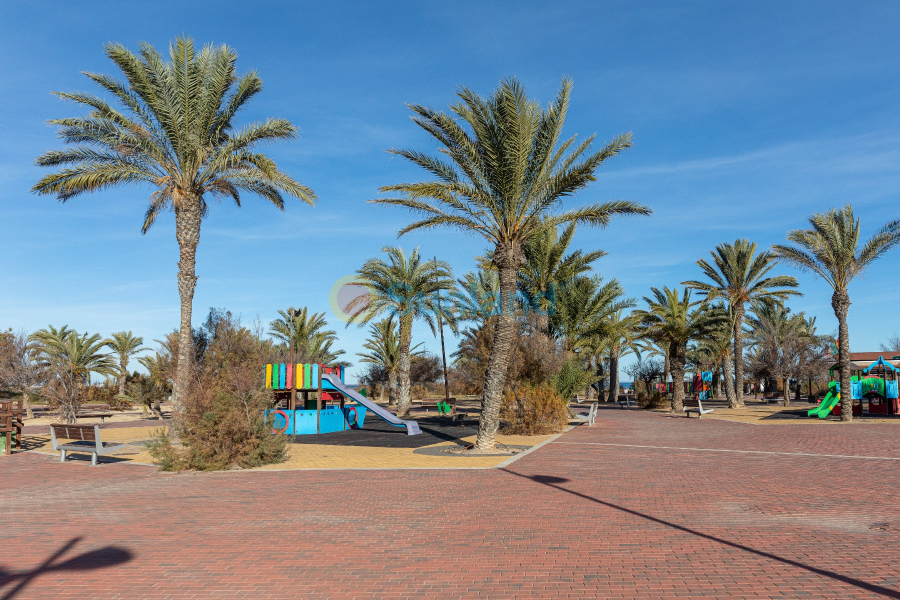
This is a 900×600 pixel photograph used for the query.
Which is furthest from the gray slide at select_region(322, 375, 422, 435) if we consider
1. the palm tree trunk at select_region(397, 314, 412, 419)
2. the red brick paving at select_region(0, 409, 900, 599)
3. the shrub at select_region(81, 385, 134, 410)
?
the shrub at select_region(81, 385, 134, 410)

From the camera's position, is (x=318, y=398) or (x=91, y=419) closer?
(x=318, y=398)

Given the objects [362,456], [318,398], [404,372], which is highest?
[404,372]

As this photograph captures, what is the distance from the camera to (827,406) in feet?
83.0

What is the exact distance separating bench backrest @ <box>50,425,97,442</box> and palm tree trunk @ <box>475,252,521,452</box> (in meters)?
8.36

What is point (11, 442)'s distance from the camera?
14.6 meters

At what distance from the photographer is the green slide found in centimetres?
2508

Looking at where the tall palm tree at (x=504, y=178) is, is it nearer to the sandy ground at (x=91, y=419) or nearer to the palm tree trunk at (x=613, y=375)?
the sandy ground at (x=91, y=419)

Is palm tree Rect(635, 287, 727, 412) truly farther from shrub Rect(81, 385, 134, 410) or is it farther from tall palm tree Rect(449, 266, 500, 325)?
shrub Rect(81, 385, 134, 410)

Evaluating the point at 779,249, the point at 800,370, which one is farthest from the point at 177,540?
the point at 800,370

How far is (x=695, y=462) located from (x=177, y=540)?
31.8 ft

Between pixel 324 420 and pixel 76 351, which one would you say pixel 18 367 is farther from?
pixel 324 420

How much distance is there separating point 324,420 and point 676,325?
2089cm

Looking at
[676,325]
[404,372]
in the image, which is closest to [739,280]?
[676,325]

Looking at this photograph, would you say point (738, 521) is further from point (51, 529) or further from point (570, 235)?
point (570, 235)
